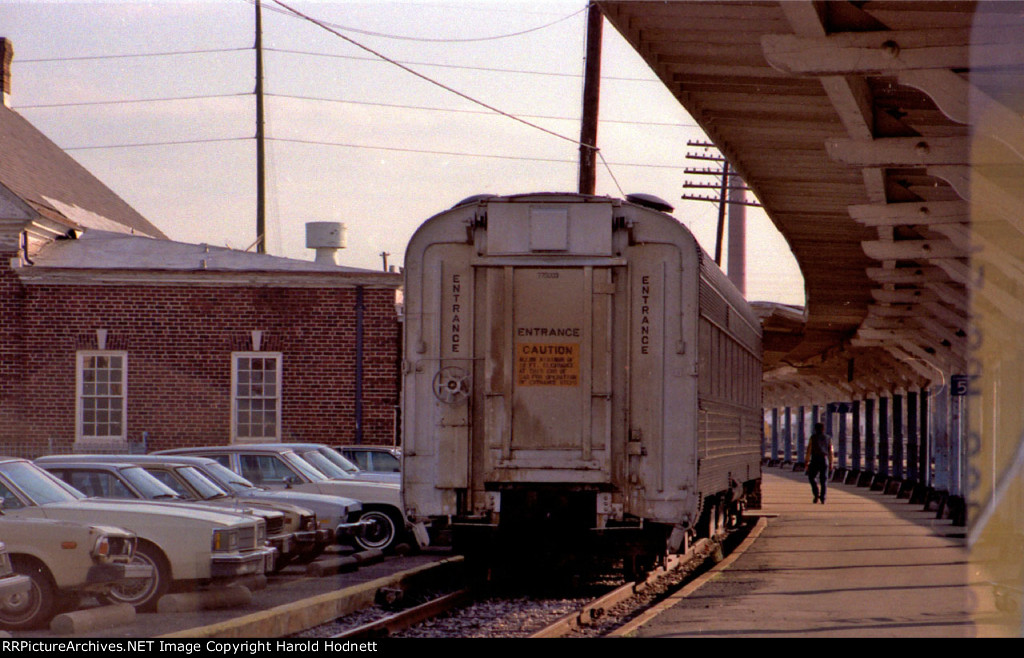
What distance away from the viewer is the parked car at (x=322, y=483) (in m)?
18.8

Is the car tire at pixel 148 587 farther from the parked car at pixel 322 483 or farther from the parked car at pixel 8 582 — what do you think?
the parked car at pixel 322 483

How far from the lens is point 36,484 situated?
1294 cm

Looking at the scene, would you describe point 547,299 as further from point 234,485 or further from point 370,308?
point 370,308

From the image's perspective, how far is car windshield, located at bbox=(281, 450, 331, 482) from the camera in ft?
62.1

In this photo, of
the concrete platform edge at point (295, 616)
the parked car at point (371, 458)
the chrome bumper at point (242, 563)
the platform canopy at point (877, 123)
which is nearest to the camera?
the concrete platform edge at point (295, 616)

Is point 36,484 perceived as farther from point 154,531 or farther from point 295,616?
point 295,616

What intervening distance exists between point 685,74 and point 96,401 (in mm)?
19857

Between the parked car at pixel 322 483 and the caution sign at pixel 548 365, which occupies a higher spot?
the caution sign at pixel 548 365

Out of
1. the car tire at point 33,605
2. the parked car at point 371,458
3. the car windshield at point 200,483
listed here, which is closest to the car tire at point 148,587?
the car tire at point 33,605

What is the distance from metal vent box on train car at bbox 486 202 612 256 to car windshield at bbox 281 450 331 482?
23.0 feet

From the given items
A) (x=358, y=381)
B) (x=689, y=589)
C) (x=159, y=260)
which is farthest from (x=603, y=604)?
(x=159, y=260)

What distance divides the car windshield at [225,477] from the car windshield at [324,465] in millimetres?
2117

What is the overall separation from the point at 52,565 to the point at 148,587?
4.25ft

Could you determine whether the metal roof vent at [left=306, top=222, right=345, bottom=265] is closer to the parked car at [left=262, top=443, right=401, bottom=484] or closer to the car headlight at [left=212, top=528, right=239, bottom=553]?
the parked car at [left=262, top=443, right=401, bottom=484]
